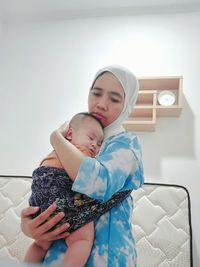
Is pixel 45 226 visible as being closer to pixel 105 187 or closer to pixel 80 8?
pixel 105 187

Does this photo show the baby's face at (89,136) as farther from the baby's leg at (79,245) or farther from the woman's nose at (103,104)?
the baby's leg at (79,245)

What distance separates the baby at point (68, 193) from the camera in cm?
65

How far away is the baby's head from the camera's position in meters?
0.75

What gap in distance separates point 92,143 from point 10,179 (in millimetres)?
919

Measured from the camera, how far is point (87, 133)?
75 cm

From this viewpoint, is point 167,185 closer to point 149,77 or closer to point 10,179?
point 149,77

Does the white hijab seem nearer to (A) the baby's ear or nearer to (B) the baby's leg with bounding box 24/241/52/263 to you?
(A) the baby's ear

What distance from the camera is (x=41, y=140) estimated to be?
1703 millimetres

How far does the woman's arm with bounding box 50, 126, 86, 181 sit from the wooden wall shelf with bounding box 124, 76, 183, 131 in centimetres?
88

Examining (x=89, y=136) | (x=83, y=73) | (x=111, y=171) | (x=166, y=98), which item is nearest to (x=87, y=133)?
(x=89, y=136)

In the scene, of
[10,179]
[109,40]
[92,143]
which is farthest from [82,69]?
[92,143]

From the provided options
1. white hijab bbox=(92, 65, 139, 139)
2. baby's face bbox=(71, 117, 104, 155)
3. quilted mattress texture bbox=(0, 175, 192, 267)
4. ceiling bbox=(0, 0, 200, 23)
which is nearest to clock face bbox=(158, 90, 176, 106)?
quilted mattress texture bbox=(0, 175, 192, 267)

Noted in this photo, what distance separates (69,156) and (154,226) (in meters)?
0.83

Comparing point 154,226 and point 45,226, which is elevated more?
point 45,226
